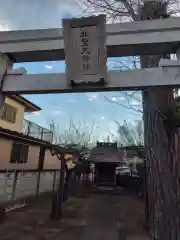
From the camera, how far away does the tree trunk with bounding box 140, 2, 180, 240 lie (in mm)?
4492

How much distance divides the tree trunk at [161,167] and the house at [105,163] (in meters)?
14.9

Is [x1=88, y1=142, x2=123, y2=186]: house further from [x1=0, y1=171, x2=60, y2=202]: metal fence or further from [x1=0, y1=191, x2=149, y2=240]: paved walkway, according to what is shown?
[x1=0, y1=191, x2=149, y2=240]: paved walkway

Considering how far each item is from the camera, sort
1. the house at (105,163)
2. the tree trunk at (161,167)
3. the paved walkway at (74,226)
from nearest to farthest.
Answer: the tree trunk at (161,167) → the paved walkway at (74,226) → the house at (105,163)

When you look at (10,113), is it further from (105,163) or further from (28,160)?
(105,163)

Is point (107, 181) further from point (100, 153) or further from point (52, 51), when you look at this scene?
point (52, 51)

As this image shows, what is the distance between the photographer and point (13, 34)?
10.8 feet

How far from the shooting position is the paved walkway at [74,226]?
282 inches

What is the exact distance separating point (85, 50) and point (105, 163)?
18.4 metres

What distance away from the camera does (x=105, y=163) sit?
20.6 metres

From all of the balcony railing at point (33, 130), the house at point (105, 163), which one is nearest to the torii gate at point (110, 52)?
the balcony railing at point (33, 130)

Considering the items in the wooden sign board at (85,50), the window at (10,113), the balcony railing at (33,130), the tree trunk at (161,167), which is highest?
the window at (10,113)

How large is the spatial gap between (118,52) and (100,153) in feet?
58.9

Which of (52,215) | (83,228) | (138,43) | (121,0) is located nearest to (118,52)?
(138,43)

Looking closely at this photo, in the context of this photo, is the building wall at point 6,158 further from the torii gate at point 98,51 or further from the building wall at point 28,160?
the torii gate at point 98,51
